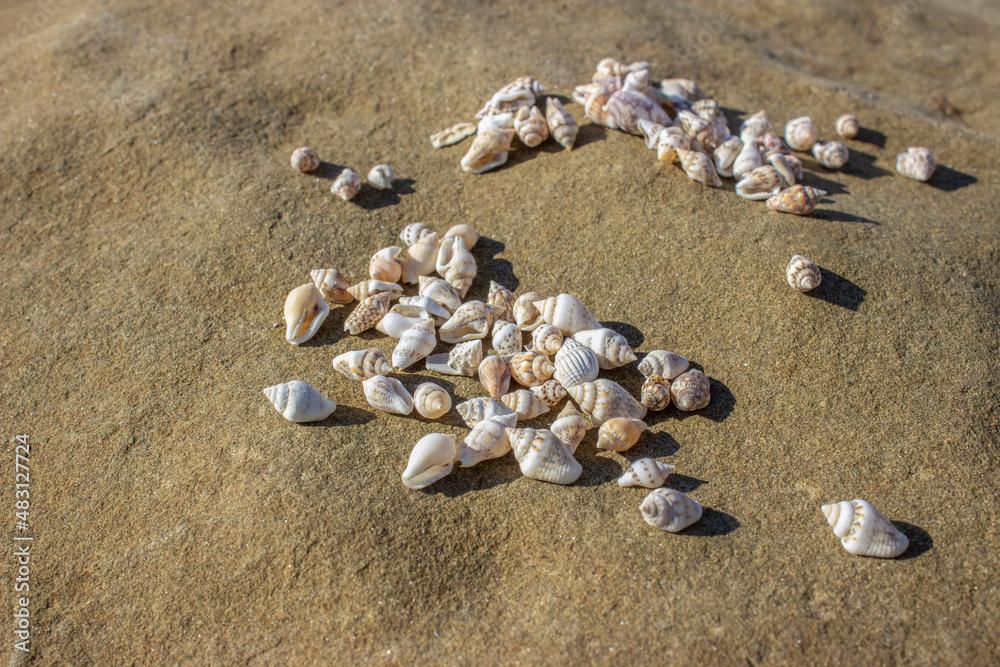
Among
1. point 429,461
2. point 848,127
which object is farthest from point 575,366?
point 848,127

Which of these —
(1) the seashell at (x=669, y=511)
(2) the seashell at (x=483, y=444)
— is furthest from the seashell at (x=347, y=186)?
(1) the seashell at (x=669, y=511)

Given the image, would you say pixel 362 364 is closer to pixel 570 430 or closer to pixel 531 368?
pixel 531 368

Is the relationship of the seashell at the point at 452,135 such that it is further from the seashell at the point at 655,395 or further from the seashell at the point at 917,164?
the seashell at the point at 917,164

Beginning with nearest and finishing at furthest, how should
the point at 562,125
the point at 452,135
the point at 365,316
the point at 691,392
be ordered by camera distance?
the point at 691,392 < the point at 365,316 < the point at 562,125 < the point at 452,135

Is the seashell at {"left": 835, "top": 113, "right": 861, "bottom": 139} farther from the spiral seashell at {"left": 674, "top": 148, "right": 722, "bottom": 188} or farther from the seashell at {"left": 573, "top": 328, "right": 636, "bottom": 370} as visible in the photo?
the seashell at {"left": 573, "top": 328, "right": 636, "bottom": 370}

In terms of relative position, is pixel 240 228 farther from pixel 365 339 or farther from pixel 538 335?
pixel 538 335

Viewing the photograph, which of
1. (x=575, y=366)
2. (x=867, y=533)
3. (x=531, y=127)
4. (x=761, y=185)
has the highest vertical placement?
(x=531, y=127)

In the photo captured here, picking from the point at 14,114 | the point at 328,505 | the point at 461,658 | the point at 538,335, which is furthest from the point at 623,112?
the point at 14,114
